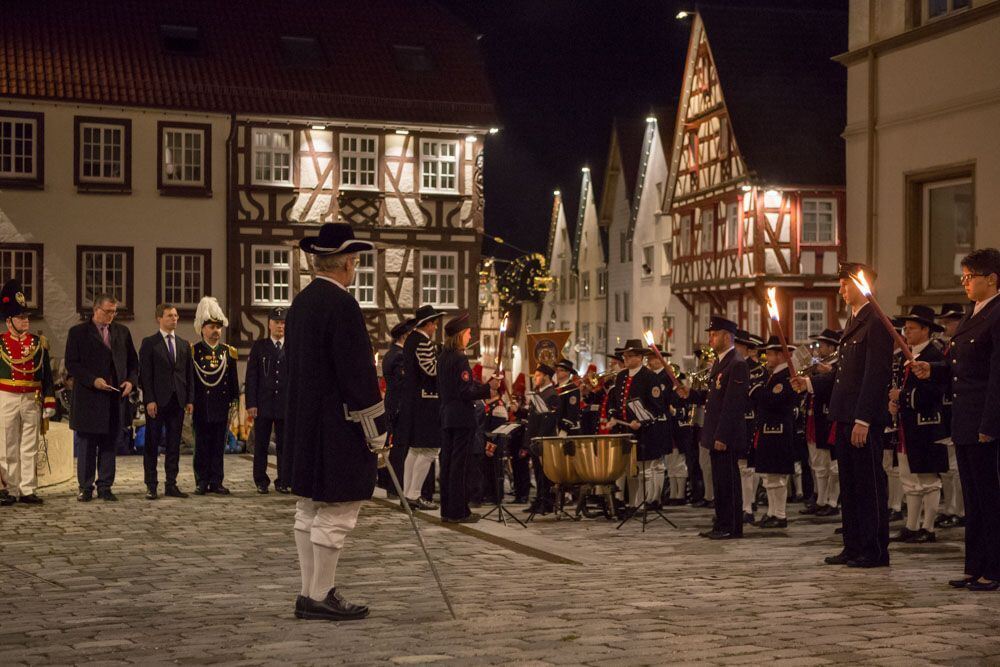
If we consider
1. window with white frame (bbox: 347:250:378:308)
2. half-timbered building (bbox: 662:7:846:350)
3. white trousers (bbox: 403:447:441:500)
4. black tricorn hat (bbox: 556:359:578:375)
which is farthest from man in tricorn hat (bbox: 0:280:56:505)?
half-timbered building (bbox: 662:7:846:350)

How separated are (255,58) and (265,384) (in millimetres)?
24271

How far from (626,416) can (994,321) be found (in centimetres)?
658

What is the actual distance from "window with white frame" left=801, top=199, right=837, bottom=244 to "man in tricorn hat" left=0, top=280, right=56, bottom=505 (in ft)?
97.3

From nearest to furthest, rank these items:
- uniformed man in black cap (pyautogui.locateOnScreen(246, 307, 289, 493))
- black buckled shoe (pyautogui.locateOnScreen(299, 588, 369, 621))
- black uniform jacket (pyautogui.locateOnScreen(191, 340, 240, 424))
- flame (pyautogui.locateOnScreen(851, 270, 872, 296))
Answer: black buckled shoe (pyautogui.locateOnScreen(299, 588, 369, 621)) < flame (pyautogui.locateOnScreen(851, 270, 872, 296)) < black uniform jacket (pyautogui.locateOnScreen(191, 340, 240, 424)) < uniformed man in black cap (pyautogui.locateOnScreen(246, 307, 289, 493))

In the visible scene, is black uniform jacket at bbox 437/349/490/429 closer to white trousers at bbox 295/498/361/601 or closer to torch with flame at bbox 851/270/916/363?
torch with flame at bbox 851/270/916/363

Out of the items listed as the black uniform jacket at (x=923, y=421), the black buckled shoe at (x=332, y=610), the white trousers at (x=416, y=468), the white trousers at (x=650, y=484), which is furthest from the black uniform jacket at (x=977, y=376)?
the white trousers at (x=416, y=468)

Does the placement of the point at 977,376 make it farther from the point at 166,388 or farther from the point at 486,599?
the point at 166,388

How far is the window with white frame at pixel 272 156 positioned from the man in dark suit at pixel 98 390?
23.5m

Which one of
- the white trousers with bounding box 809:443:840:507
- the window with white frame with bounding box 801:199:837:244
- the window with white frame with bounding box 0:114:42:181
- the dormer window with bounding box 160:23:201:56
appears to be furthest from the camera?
the window with white frame with bounding box 801:199:837:244

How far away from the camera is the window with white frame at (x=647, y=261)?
175ft

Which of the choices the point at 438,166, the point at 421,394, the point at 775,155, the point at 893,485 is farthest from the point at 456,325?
the point at 775,155

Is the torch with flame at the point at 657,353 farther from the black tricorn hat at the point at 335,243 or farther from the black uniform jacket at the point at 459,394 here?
the black tricorn hat at the point at 335,243

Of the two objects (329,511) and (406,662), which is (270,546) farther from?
(406,662)

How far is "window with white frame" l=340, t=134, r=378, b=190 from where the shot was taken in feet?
131
